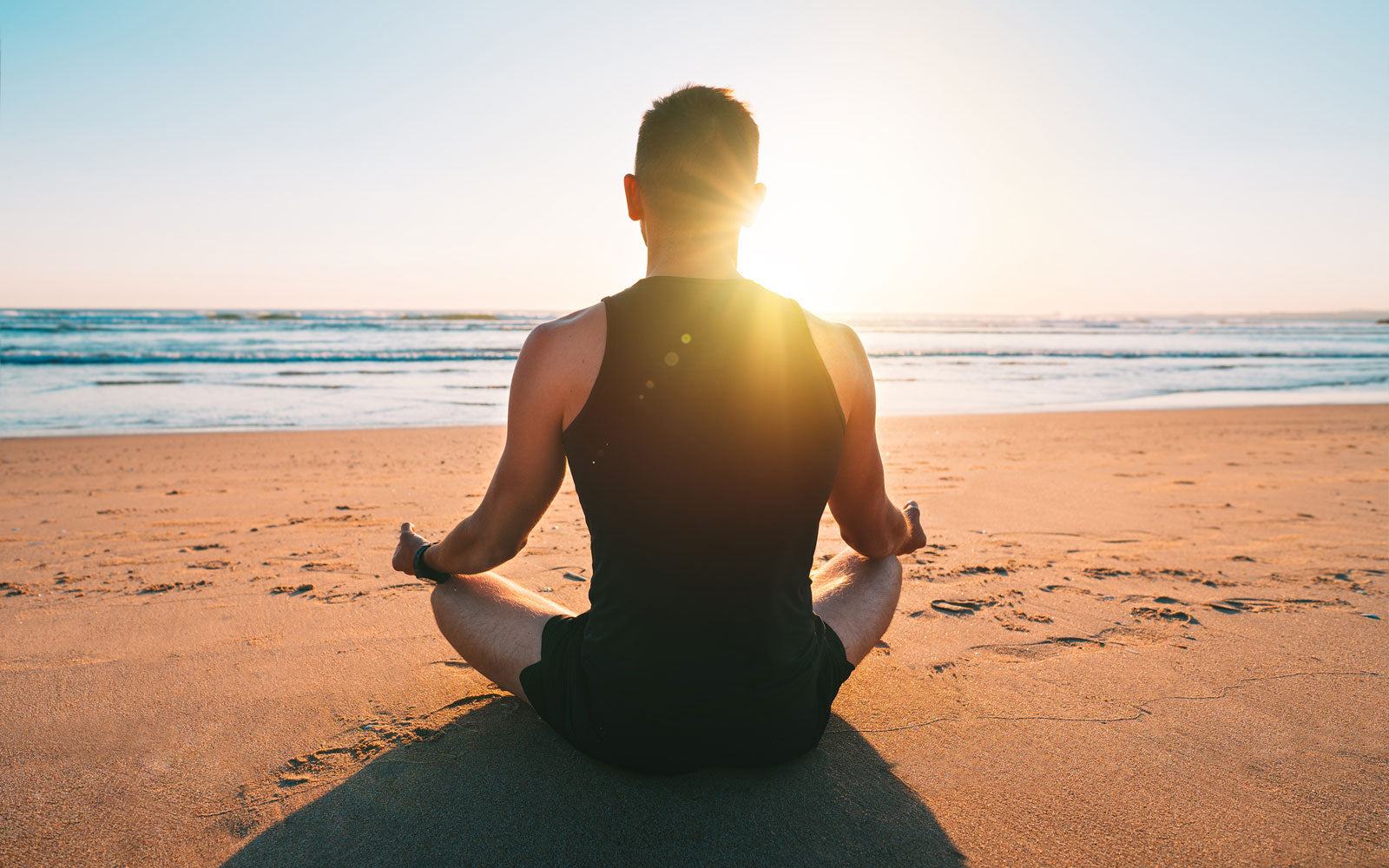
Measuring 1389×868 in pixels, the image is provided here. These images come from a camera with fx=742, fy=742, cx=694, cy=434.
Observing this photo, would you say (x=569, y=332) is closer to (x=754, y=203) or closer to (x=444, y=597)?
(x=754, y=203)

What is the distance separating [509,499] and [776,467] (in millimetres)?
688

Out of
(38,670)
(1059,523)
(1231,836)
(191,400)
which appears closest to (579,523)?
(38,670)

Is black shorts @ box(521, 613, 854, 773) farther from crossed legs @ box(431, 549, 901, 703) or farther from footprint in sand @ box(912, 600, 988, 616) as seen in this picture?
footprint in sand @ box(912, 600, 988, 616)

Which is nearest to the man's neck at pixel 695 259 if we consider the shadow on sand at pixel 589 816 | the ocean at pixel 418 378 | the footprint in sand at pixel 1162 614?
the shadow on sand at pixel 589 816

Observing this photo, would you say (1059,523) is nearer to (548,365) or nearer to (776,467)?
(776,467)

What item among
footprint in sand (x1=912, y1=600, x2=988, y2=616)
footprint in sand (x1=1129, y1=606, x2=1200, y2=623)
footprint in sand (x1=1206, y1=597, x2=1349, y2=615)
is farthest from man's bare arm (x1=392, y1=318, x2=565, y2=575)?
footprint in sand (x1=1206, y1=597, x2=1349, y2=615)

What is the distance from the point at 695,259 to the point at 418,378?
15.2 metres

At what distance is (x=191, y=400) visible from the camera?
1154 cm

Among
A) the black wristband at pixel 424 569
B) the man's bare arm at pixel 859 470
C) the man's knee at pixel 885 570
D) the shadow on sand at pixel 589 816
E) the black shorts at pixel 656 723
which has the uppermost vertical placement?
the man's bare arm at pixel 859 470

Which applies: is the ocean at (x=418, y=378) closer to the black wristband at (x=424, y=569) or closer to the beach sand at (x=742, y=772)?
the beach sand at (x=742, y=772)

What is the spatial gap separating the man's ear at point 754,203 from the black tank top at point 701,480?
7.7 inches

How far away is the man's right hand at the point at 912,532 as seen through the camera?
2285mm

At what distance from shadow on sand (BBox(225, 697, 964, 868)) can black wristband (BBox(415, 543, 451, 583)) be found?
0.46m

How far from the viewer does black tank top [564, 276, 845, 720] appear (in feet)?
5.02
